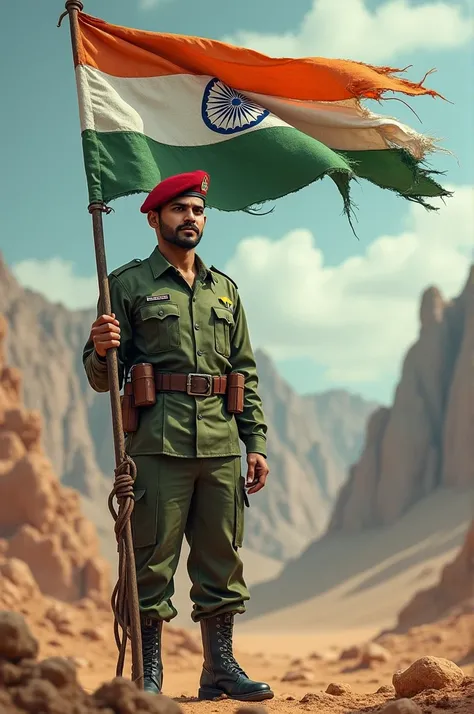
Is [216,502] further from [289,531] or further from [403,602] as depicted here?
[289,531]

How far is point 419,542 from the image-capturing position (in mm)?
47156

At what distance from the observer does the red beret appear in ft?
16.6

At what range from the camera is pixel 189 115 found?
577cm

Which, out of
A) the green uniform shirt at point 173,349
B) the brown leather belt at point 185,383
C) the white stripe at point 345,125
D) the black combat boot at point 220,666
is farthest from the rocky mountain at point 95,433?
the brown leather belt at point 185,383

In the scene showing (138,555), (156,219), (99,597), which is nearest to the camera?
(138,555)

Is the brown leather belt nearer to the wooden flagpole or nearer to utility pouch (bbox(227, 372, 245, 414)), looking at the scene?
utility pouch (bbox(227, 372, 245, 414))

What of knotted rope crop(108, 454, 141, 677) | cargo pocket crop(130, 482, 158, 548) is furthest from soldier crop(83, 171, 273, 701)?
knotted rope crop(108, 454, 141, 677)

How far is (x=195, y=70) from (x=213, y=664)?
340cm

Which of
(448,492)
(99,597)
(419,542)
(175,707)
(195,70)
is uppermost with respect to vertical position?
(448,492)

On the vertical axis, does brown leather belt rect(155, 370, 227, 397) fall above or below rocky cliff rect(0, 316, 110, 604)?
below

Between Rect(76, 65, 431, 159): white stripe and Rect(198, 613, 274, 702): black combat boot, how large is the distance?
2723mm

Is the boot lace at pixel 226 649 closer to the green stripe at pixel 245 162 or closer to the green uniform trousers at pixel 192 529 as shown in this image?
the green uniform trousers at pixel 192 529

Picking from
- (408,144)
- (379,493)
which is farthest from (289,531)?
(408,144)

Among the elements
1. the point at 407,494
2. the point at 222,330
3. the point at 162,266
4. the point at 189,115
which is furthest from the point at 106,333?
the point at 407,494
